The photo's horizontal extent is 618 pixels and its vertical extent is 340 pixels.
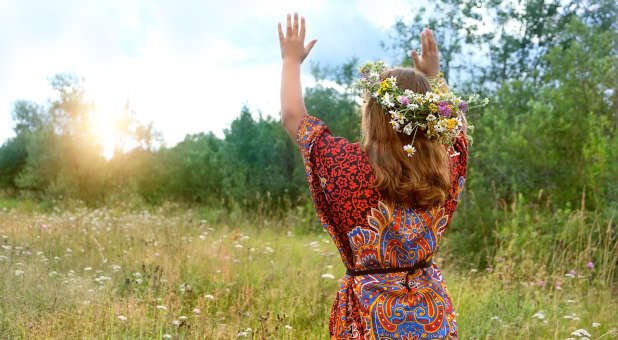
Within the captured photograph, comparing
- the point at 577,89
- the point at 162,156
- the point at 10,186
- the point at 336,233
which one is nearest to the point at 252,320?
the point at 336,233

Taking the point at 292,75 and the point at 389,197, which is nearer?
the point at 389,197

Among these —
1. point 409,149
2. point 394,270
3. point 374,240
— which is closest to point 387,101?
point 409,149

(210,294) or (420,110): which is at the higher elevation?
(420,110)

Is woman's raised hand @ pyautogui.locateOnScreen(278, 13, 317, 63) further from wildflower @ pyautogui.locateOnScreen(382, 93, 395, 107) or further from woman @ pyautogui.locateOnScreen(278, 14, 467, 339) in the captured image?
wildflower @ pyautogui.locateOnScreen(382, 93, 395, 107)

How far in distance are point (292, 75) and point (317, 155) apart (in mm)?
368

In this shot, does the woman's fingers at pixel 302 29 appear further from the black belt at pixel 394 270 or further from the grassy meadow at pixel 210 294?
the grassy meadow at pixel 210 294

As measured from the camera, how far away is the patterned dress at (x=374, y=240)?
1.78m

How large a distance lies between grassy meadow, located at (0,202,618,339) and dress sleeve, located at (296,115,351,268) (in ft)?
3.84

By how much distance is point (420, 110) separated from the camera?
1775mm

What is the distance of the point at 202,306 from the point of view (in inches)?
142

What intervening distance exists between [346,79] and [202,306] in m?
11.9

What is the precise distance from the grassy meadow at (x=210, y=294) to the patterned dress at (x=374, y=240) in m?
1.17

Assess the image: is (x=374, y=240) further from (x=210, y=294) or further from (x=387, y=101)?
(x=210, y=294)

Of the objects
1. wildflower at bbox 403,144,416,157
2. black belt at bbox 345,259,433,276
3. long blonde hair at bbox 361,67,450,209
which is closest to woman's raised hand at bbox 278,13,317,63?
long blonde hair at bbox 361,67,450,209
